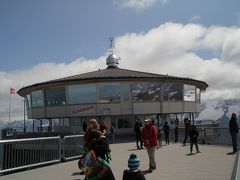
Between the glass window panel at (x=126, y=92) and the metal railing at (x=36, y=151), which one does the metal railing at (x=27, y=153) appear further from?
the glass window panel at (x=126, y=92)

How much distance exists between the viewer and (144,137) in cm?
1315

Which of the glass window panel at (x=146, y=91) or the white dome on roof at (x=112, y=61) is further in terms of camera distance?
the white dome on roof at (x=112, y=61)

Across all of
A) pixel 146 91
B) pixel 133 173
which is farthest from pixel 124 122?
pixel 133 173

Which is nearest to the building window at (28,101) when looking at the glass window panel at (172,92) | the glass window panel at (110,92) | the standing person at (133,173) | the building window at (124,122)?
the glass window panel at (110,92)

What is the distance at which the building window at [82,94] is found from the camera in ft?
120

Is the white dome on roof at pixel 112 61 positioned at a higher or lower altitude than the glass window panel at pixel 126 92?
higher

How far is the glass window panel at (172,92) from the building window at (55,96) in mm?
10024

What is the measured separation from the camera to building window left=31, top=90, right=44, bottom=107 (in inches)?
1591

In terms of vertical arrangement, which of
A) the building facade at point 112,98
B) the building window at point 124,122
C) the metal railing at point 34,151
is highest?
the building facade at point 112,98

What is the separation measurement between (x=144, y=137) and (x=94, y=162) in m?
5.84

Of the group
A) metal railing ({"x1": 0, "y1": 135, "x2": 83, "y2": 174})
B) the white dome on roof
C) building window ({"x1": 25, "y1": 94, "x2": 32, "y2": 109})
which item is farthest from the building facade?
metal railing ({"x1": 0, "y1": 135, "x2": 83, "y2": 174})

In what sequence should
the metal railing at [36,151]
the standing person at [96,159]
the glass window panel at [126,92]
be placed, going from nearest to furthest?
the standing person at [96,159] → the metal railing at [36,151] → the glass window panel at [126,92]

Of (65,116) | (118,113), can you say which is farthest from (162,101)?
(65,116)

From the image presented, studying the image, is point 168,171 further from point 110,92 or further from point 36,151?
point 110,92
